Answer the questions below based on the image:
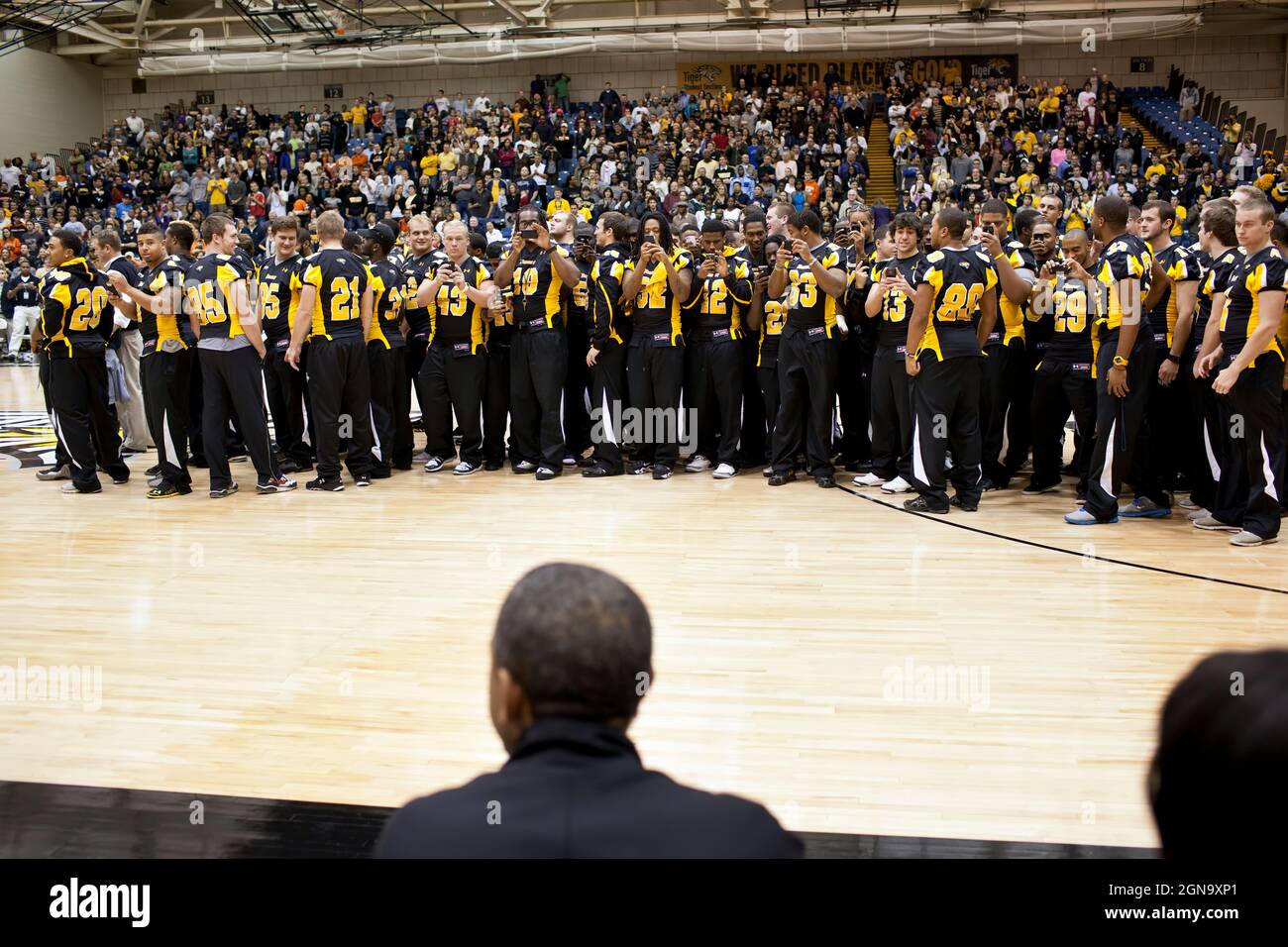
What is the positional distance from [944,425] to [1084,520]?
3.58 feet

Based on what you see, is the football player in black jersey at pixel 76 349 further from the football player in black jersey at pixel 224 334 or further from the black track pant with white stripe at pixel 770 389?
the black track pant with white stripe at pixel 770 389

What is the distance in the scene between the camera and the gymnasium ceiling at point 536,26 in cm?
2353

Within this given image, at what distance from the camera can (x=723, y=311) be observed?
8.95 m

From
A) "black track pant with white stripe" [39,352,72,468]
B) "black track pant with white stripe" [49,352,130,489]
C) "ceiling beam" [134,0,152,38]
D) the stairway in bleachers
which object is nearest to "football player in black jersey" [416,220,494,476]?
"black track pant with white stripe" [49,352,130,489]

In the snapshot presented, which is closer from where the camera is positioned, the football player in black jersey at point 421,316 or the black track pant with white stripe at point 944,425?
the black track pant with white stripe at point 944,425

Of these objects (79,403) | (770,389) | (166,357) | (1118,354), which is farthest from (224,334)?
(1118,354)

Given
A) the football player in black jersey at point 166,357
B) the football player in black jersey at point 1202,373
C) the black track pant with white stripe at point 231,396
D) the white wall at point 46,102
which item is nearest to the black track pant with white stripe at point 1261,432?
the football player in black jersey at point 1202,373

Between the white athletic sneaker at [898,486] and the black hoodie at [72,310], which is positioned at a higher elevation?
the black hoodie at [72,310]

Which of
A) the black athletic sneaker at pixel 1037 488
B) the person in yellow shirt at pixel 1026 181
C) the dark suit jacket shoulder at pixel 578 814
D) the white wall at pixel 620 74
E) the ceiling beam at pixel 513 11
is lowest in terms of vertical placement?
the black athletic sneaker at pixel 1037 488

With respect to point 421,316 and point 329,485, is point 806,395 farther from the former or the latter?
point 329,485

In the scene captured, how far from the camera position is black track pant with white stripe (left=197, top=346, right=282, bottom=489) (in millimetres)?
8188

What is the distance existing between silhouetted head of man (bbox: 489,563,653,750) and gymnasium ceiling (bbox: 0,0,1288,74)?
22964mm

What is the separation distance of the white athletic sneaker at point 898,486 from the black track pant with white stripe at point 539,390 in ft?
8.83

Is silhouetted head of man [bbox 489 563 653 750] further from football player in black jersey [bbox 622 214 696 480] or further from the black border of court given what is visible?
football player in black jersey [bbox 622 214 696 480]
